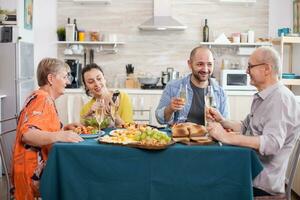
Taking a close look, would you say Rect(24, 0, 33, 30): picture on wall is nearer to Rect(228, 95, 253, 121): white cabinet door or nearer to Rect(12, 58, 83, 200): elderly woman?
Rect(228, 95, 253, 121): white cabinet door

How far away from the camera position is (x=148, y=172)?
6.99 feet

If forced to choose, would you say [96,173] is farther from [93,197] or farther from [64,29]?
[64,29]

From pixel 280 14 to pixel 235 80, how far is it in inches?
53.6

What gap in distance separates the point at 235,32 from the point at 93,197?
179 inches

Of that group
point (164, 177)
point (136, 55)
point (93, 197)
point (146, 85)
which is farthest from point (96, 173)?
point (136, 55)

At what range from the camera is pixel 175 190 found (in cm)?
214

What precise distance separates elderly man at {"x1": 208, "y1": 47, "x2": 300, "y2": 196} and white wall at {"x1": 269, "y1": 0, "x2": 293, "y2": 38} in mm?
3998

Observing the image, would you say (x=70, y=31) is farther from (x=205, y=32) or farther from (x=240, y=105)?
(x=240, y=105)

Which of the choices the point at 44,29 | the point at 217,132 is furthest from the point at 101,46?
the point at 217,132

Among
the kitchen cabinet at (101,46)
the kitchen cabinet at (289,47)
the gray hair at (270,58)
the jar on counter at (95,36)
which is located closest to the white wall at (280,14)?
the kitchen cabinet at (289,47)

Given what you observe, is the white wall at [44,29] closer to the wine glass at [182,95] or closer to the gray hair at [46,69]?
the wine glass at [182,95]

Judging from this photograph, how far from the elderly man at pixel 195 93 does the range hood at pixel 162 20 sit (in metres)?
2.50

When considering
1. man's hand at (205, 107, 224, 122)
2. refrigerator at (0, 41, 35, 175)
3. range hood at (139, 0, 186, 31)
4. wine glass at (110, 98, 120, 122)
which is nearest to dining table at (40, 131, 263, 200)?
man's hand at (205, 107, 224, 122)

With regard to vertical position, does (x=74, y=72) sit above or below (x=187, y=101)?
above
